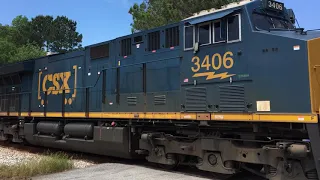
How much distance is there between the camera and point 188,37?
809 cm

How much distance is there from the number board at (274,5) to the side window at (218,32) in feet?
3.85

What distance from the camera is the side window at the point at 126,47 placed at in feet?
32.8

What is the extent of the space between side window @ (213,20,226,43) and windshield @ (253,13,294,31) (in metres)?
0.72

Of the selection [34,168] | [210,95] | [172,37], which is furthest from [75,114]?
[210,95]

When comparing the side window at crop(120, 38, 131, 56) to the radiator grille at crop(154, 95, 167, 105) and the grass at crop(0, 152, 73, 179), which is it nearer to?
the radiator grille at crop(154, 95, 167, 105)

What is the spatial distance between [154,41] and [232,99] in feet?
10.4

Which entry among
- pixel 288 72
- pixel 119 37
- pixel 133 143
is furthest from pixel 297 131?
pixel 119 37

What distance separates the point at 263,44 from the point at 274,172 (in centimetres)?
261

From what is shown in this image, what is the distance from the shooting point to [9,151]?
45.5 ft

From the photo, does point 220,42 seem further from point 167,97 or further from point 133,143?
point 133,143

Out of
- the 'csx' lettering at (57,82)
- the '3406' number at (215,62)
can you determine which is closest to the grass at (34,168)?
the 'csx' lettering at (57,82)

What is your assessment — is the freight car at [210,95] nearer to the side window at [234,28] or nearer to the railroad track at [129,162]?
the side window at [234,28]

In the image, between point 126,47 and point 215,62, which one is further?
point 126,47

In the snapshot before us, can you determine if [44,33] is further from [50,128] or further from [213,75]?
[213,75]
